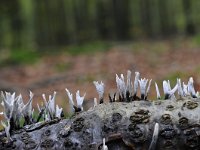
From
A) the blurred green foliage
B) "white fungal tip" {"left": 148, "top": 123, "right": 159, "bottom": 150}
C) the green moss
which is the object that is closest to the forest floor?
the green moss

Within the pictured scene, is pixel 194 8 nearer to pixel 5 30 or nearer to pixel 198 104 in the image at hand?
pixel 5 30

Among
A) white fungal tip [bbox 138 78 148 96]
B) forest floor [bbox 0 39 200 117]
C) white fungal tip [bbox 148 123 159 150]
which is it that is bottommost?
forest floor [bbox 0 39 200 117]

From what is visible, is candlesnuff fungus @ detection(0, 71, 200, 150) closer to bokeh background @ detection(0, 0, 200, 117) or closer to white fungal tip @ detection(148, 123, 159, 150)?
white fungal tip @ detection(148, 123, 159, 150)

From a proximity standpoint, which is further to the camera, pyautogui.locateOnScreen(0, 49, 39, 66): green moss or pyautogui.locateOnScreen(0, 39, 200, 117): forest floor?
pyautogui.locateOnScreen(0, 49, 39, 66): green moss

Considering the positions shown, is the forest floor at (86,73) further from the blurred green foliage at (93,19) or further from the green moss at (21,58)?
the blurred green foliage at (93,19)

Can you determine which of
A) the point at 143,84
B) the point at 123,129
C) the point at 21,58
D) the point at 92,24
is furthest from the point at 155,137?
the point at 92,24

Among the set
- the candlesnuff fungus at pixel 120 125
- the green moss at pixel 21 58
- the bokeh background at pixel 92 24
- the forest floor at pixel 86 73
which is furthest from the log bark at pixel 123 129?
the bokeh background at pixel 92 24

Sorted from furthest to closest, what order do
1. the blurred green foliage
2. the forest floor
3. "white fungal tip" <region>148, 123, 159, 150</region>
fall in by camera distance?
the blurred green foliage → the forest floor → "white fungal tip" <region>148, 123, 159, 150</region>
